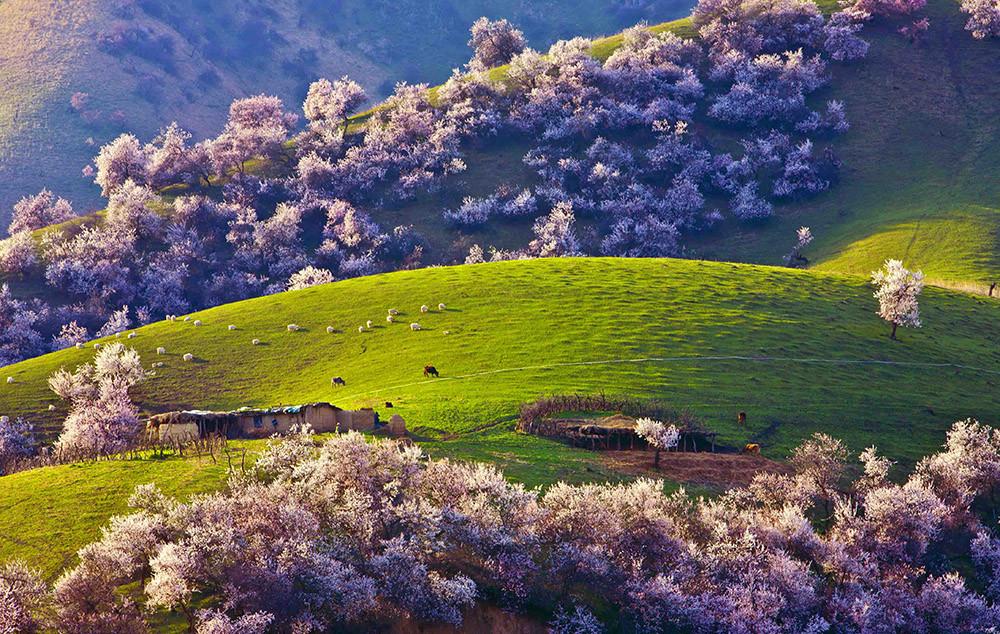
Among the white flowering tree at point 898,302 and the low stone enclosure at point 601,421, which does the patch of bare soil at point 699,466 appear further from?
the white flowering tree at point 898,302

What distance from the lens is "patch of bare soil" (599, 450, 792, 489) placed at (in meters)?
43.6

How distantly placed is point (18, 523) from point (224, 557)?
10.7 metres

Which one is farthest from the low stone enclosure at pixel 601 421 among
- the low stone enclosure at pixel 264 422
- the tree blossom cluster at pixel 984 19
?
the tree blossom cluster at pixel 984 19

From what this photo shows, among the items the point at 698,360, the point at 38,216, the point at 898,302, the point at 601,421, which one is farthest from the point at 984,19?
the point at 38,216

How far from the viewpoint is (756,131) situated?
129m

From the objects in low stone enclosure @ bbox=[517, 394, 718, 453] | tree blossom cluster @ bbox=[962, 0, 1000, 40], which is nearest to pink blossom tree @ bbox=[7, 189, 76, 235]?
low stone enclosure @ bbox=[517, 394, 718, 453]

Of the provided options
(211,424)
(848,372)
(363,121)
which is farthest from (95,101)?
(848,372)

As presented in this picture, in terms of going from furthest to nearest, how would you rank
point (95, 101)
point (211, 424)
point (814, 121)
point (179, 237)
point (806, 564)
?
1. point (95, 101)
2. point (814, 121)
3. point (179, 237)
4. point (211, 424)
5. point (806, 564)

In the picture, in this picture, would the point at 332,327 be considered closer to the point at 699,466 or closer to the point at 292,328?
the point at 292,328

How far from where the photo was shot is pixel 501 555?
1323 inches

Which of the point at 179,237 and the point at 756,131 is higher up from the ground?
the point at 756,131

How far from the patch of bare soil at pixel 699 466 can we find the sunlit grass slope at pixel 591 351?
2.35m

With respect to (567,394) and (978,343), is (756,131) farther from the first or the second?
(567,394)

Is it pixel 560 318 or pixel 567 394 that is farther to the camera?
pixel 560 318
